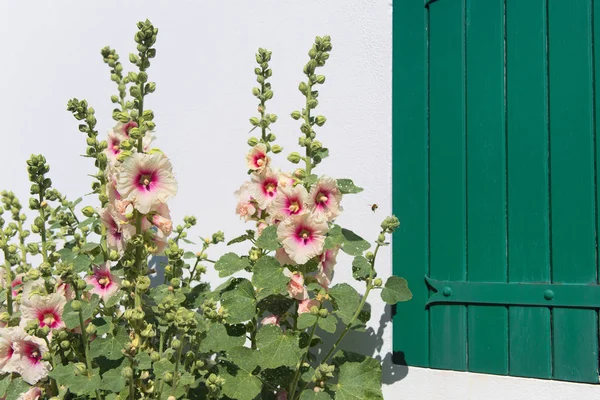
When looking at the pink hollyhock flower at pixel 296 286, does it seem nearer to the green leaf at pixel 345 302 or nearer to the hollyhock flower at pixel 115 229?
the green leaf at pixel 345 302

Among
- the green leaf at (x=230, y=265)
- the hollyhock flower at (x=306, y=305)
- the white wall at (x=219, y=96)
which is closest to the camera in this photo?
the hollyhock flower at (x=306, y=305)

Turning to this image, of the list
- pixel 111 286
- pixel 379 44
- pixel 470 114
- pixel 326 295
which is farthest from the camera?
pixel 379 44

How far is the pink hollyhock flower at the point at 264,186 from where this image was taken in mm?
1770

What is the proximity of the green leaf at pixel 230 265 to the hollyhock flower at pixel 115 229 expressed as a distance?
10.1 inches

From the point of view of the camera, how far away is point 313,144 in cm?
177

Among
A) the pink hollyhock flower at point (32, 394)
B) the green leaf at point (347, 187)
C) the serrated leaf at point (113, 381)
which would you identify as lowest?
the pink hollyhock flower at point (32, 394)

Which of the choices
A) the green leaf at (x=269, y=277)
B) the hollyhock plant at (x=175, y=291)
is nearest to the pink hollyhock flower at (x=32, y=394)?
the hollyhock plant at (x=175, y=291)

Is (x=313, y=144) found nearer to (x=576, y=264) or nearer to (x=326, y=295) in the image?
(x=326, y=295)

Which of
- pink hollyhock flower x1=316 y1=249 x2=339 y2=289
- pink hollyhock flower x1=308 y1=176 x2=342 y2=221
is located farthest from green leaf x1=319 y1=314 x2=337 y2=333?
pink hollyhock flower x1=308 y1=176 x2=342 y2=221

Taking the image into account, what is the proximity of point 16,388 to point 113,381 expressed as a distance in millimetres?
389

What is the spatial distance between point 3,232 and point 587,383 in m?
1.66

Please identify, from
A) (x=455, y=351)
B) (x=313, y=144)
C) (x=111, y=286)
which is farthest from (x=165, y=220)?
(x=455, y=351)

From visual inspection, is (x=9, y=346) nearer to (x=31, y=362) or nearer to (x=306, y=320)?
(x=31, y=362)

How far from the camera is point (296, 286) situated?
1676mm
